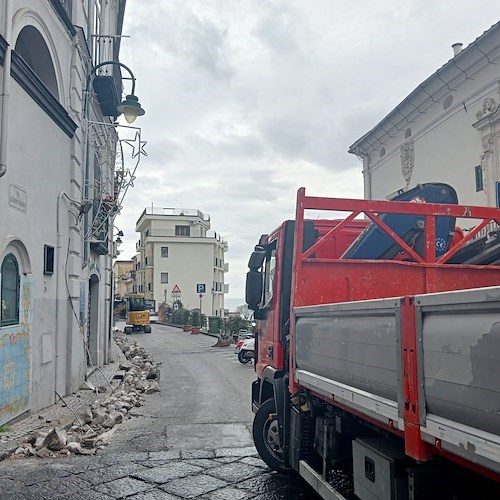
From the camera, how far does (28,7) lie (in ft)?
30.2

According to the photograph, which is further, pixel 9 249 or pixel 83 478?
pixel 9 249

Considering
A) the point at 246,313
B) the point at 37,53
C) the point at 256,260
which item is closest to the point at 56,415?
the point at 256,260

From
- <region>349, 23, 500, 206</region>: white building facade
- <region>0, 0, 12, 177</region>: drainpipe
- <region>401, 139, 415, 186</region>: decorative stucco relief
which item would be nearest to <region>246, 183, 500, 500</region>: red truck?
<region>0, 0, 12, 177</region>: drainpipe

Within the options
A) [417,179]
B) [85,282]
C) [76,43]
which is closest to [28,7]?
[76,43]

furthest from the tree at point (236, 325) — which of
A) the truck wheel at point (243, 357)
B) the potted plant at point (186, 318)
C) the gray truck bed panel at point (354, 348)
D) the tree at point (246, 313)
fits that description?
the gray truck bed panel at point (354, 348)

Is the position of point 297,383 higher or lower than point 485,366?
lower

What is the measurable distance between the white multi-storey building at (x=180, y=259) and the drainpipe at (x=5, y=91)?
192 ft

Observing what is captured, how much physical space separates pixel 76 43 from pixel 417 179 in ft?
36.8

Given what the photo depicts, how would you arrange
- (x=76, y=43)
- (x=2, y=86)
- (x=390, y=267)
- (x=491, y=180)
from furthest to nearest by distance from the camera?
(x=491, y=180) < (x=76, y=43) < (x=2, y=86) < (x=390, y=267)

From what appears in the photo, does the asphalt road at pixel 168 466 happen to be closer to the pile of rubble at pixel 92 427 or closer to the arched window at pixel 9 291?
the pile of rubble at pixel 92 427

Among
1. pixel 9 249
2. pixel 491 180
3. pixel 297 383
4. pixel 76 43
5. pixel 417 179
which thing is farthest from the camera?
pixel 417 179

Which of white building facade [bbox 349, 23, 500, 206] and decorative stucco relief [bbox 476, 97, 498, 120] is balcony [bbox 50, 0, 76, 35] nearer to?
white building facade [bbox 349, 23, 500, 206]

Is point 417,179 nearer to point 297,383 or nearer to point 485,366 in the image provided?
point 297,383

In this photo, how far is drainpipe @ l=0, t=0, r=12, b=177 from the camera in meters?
7.81
